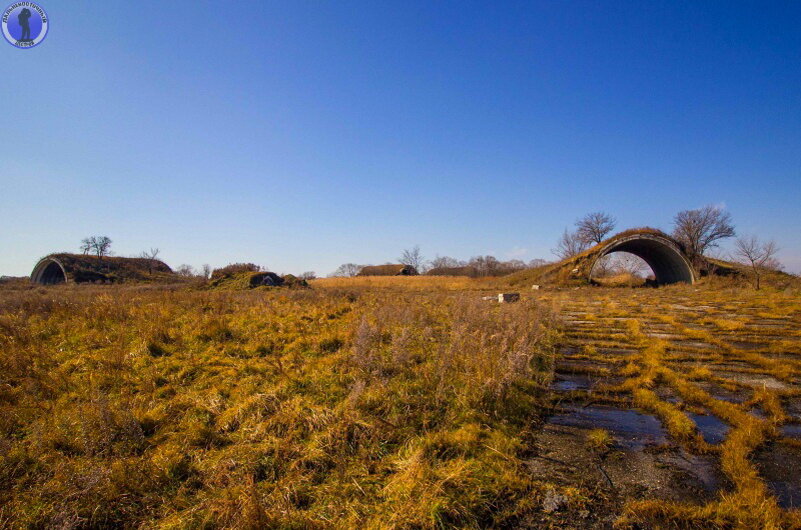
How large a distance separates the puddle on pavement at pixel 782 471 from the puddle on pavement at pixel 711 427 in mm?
333

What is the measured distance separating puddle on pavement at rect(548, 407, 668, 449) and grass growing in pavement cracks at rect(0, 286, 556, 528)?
0.44m

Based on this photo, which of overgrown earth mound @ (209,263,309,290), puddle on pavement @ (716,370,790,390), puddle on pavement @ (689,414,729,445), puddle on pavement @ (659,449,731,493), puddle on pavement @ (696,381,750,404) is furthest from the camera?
overgrown earth mound @ (209,263,309,290)

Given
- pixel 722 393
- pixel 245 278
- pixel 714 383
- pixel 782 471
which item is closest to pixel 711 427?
pixel 782 471

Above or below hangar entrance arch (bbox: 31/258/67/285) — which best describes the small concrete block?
below

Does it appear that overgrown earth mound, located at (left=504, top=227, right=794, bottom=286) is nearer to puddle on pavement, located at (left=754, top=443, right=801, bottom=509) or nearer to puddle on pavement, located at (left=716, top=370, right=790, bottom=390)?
puddle on pavement, located at (left=716, top=370, right=790, bottom=390)

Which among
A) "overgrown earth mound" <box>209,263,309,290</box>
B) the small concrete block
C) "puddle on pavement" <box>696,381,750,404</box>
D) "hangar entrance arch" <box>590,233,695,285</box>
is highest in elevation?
"hangar entrance arch" <box>590,233,695,285</box>

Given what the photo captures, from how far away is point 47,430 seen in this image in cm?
368

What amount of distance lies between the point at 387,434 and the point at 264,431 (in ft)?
4.28

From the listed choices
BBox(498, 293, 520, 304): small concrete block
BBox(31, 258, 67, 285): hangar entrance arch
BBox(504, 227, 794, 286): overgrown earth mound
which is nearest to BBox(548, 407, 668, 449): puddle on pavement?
BBox(498, 293, 520, 304): small concrete block

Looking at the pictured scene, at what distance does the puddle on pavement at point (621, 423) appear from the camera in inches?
146

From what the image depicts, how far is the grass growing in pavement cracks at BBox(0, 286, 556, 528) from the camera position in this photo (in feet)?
8.68

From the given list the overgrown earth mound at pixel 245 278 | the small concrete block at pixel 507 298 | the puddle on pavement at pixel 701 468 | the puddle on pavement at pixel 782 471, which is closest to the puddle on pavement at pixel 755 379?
the puddle on pavement at pixel 782 471

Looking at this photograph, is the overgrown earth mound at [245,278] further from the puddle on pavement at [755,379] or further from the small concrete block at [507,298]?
the puddle on pavement at [755,379]

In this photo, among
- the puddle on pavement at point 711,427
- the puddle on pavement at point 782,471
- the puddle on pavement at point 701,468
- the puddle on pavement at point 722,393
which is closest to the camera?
the puddle on pavement at point 782,471
